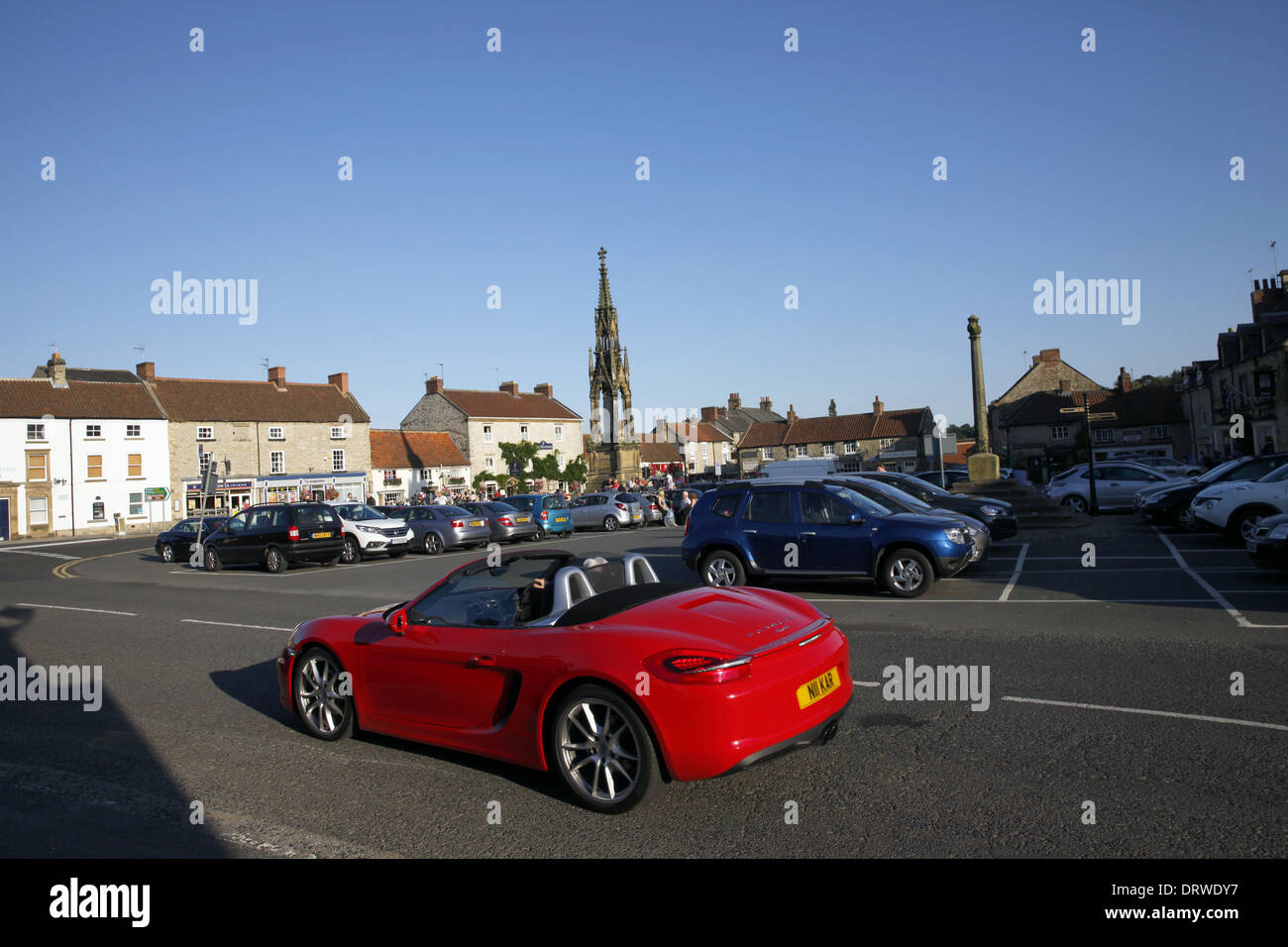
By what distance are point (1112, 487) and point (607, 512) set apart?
55.5ft

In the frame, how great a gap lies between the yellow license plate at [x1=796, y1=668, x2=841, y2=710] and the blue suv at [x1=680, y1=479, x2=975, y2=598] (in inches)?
285

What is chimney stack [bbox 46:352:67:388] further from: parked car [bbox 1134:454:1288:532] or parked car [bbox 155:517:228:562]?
parked car [bbox 1134:454:1288:532]

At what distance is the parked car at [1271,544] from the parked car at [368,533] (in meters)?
19.8

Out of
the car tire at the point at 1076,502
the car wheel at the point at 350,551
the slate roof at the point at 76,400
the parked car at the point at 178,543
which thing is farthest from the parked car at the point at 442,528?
the slate roof at the point at 76,400

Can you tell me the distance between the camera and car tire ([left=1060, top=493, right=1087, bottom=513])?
87.1 feet

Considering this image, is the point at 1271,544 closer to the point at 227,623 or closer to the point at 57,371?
the point at 227,623

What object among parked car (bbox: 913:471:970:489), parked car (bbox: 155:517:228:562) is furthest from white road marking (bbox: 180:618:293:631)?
parked car (bbox: 913:471:970:489)

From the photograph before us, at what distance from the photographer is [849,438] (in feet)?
278

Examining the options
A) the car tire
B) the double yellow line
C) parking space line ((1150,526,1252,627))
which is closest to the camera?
parking space line ((1150,526,1252,627))

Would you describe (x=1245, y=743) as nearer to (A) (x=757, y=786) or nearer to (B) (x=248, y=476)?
(A) (x=757, y=786)

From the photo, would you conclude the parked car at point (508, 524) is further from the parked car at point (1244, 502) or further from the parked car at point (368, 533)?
the parked car at point (1244, 502)

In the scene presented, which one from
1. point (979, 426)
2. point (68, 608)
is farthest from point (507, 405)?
point (68, 608)
